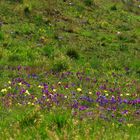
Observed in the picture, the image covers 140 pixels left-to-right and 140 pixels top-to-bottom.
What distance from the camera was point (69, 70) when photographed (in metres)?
14.9

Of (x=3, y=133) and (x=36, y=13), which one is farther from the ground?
(x=3, y=133)

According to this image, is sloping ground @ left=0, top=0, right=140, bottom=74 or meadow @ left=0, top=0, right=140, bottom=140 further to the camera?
sloping ground @ left=0, top=0, right=140, bottom=74

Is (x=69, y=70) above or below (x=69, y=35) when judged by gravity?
above

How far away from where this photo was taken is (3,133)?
7051 mm

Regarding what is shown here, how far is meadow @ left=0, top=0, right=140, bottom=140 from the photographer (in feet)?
26.2

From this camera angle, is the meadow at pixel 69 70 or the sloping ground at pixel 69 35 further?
the sloping ground at pixel 69 35

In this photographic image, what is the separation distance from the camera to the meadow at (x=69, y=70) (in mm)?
7988

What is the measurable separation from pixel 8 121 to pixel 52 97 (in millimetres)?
2297

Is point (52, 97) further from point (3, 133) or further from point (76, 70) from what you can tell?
point (76, 70)

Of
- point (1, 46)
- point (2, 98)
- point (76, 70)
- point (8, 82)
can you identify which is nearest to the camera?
point (2, 98)

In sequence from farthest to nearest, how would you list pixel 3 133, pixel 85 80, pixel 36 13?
pixel 36 13 < pixel 85 80 < pixel 3 133

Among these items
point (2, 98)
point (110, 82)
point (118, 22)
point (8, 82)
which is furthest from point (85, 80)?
point (118, 22)

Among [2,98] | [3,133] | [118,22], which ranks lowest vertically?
[118,22]

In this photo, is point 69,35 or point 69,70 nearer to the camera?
point 69,70
